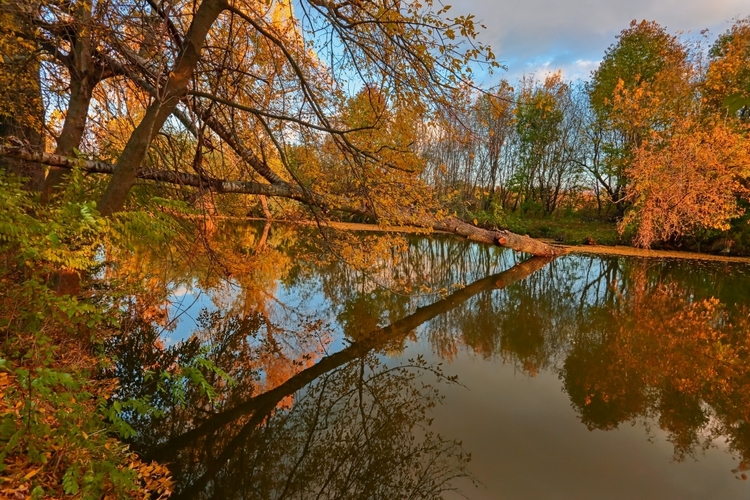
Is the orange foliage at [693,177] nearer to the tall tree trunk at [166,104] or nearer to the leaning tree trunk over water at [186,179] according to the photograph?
the leaning tree trunk over water at [186,179]

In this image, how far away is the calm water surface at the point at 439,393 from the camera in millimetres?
3293

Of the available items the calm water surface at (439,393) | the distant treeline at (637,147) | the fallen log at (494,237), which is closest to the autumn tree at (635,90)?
the distant treeline at (637,147)

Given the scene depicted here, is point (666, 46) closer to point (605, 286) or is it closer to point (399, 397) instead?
point (605, 286)

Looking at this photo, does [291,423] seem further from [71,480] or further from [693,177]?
[693,177]

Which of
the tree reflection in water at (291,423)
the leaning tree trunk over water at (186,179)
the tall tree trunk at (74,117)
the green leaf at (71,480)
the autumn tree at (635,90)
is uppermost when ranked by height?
the autumn tree at (635,90)

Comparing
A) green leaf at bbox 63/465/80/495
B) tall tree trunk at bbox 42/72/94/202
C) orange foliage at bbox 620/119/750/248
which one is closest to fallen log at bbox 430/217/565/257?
orange foliage at bbox 620/119/750/248

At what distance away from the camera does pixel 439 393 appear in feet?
15.4

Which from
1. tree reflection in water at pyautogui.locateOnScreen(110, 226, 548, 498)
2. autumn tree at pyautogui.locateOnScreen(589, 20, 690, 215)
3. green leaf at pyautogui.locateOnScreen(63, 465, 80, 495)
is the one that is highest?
autumn tree at pyautogui.locateOnScreen(589, 20, 690, 215)

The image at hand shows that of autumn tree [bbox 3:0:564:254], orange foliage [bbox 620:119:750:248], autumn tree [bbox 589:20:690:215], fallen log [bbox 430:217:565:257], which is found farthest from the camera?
autumn tree [bbox 589:20:690:215]

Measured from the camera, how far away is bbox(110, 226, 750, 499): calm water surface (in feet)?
10.8

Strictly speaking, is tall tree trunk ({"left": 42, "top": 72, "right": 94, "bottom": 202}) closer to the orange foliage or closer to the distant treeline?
the distant treeline

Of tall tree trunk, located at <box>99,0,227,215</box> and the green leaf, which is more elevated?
tall tree trunk, located at <box>99,0,227,215</box>

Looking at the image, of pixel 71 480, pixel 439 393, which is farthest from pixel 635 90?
pixel 71 480

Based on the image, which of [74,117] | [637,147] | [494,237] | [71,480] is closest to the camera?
[71,480]
